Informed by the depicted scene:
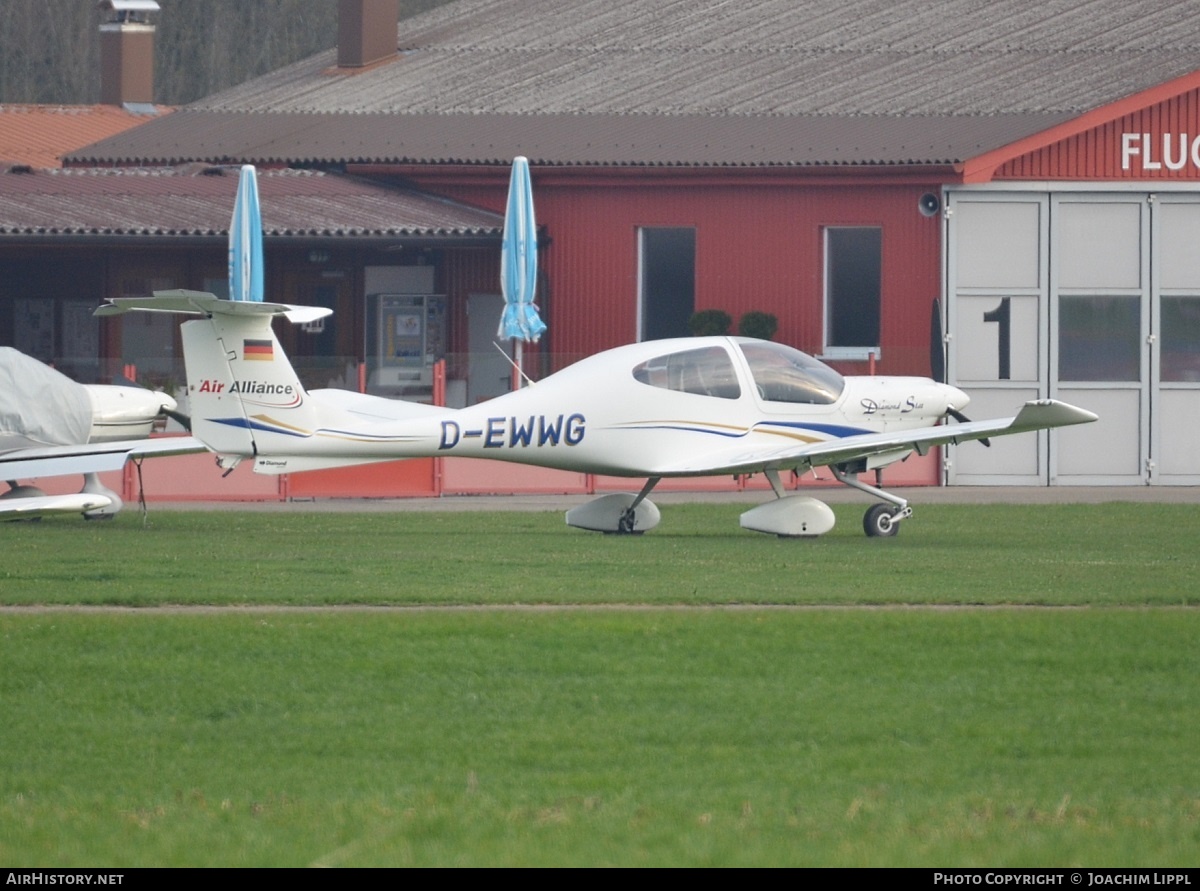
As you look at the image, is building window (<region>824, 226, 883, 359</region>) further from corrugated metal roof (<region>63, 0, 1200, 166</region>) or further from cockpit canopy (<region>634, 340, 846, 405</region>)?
cockpit canopy (<region>634, 340, 846, 405</region>)

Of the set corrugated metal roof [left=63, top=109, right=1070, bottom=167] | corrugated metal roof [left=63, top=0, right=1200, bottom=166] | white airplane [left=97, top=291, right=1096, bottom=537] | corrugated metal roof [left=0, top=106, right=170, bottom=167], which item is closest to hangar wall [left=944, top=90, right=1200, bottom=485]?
corrugated metal roof [left=63, top=0, right=1200, bottom=166]

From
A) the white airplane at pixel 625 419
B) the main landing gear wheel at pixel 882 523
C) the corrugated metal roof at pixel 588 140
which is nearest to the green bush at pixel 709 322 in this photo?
the corrugated metal roof at pixel 588 140

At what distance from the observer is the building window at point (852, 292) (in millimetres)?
27562

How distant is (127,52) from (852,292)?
21.8m

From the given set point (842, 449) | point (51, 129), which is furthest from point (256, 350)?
point (51, 129)

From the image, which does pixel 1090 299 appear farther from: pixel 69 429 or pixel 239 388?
pixel 69 429

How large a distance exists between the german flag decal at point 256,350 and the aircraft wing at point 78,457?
138 cm

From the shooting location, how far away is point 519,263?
80.0ft

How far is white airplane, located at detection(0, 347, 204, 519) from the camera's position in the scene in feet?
56.8

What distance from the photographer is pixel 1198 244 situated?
85.0 ft

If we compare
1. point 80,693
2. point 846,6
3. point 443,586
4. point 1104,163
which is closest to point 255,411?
point 443,586

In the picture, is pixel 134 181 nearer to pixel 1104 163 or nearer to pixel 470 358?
pixel 470 358

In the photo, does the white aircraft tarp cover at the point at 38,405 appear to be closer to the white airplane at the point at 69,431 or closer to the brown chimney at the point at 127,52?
the white airplane at the point at 69,431
